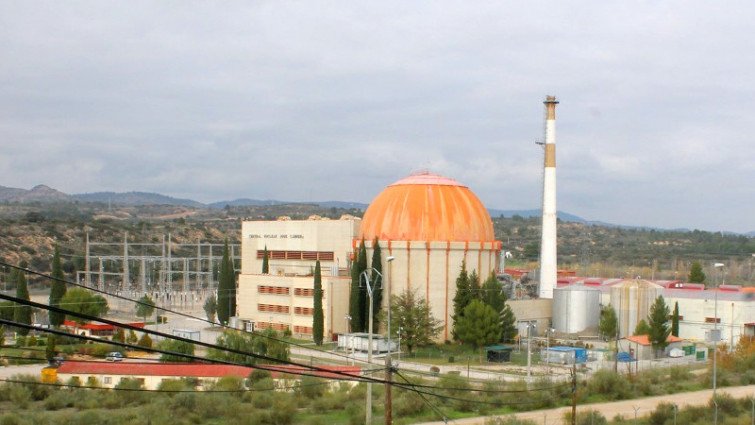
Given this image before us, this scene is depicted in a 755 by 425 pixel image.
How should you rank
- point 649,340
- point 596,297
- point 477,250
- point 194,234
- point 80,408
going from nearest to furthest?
1. point 80,408
2. point 649,340
3. point 477,250
4. point 596,297
5. point 194,234

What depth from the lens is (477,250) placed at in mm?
56656

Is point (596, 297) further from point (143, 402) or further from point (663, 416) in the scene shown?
point (143, 402)

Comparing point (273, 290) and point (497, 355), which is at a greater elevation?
point (273, 290)

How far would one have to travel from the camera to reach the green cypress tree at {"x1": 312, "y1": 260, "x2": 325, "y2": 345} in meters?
53.9

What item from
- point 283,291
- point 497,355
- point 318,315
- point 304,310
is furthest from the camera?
point 283,291

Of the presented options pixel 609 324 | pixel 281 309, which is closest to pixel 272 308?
pixel 281 309

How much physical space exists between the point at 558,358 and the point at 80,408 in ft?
91.1

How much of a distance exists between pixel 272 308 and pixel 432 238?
13.3 meters

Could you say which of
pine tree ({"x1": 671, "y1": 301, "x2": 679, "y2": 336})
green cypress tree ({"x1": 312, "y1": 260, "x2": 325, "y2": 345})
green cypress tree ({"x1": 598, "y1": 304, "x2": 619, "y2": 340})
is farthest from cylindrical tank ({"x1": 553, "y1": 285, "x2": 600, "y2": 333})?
green cypress tree ({"x1": 312, "y1": 260, "x2": 325, "y2": 345})

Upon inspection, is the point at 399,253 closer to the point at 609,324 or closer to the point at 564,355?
the point at 564,355

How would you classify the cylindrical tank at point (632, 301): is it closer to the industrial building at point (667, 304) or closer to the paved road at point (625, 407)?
the industrial building at point (667, 304)

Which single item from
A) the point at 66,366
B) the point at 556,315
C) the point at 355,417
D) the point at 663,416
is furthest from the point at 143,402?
the point at 556,315

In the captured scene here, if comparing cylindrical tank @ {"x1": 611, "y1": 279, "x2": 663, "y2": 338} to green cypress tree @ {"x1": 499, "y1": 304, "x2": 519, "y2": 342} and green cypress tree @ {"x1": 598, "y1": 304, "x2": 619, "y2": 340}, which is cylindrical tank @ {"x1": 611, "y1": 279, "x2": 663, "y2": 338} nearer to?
green cypress tree @ {"x1": 598, "y1": 304, "x2": 619, "y2": 340}

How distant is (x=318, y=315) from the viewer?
178ft
